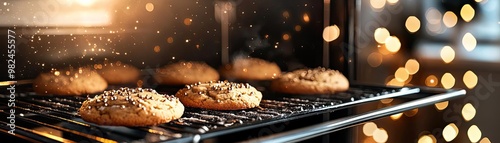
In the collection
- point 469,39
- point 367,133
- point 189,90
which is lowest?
point 367,133

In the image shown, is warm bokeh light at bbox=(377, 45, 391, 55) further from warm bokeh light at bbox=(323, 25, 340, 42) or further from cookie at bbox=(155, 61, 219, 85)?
cookie at bbox=(155, 61, 219, 85)

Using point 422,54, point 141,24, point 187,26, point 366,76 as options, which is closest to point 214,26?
point 187,26

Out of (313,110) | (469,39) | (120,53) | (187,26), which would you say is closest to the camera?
(313,110)

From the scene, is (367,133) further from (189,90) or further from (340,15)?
(189,90)

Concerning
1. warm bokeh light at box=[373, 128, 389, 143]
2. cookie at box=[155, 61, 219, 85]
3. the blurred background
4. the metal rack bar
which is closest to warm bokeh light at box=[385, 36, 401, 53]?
the blurred background

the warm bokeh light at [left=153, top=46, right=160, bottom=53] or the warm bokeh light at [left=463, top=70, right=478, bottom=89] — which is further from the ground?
the warm bokeh light at [left=153, top=46, right=160, bottom=53]

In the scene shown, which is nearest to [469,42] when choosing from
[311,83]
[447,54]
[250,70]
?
[447,54]

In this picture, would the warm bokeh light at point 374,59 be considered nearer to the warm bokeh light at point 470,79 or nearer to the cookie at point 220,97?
the warm bokeh light at point 470,79
